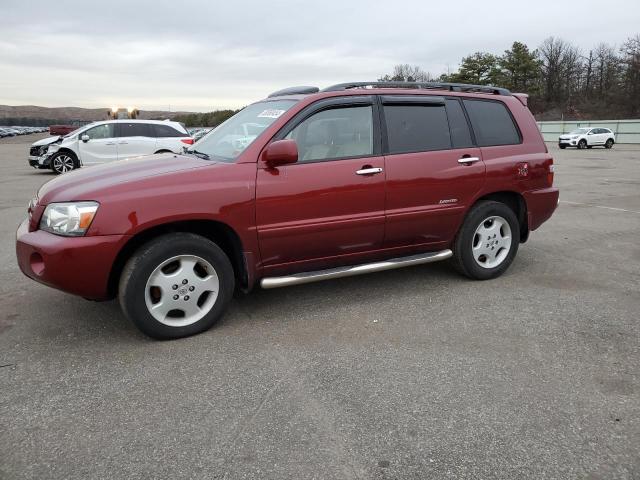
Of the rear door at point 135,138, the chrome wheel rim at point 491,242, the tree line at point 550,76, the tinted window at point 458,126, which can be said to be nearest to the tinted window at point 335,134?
the tinted window at point 458,126

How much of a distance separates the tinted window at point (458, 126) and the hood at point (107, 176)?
86.8 inches

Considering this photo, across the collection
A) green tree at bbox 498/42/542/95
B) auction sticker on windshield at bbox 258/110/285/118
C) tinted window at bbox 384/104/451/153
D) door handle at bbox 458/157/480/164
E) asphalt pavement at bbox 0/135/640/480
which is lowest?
asphalt pavement at bbox 0/135/640/480

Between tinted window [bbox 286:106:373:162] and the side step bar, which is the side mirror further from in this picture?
the side step bar

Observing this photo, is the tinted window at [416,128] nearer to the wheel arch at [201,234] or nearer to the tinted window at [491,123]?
the tinted window at [491,123]

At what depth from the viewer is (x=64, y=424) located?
2.65 metres

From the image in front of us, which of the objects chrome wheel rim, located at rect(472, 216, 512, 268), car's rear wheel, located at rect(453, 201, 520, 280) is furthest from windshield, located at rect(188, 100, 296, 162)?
chrome wheel rim, located at rect(472, 216, 512, 268)

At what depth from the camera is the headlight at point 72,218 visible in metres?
3.37

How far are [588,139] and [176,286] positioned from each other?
36.5 meters

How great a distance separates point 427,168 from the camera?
446 cm

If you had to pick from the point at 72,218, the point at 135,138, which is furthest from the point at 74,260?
the point at 135,138

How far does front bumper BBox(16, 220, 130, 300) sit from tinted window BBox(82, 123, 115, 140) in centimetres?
1247

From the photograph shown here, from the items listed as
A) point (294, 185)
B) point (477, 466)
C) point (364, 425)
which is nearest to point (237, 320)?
point (294, 185)

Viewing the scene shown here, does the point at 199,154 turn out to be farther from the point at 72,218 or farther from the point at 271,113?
the point at 72,218

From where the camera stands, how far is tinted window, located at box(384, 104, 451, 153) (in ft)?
14.4
